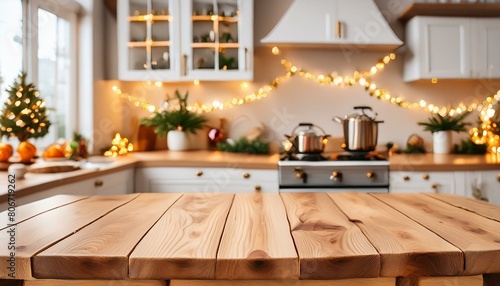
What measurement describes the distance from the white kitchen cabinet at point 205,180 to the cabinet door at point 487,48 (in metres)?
1.72

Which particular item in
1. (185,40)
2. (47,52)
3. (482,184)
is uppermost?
(185,40)

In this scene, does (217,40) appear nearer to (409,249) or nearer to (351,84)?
(351,84)

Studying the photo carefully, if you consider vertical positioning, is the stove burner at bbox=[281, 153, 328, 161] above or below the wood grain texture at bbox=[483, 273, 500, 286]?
above

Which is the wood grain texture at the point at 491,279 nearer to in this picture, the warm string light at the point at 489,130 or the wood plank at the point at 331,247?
the wood plank at the point at 331,247

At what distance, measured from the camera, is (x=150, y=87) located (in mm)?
3668

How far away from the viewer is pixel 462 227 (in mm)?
1014

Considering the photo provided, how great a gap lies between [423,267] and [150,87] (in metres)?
3.14

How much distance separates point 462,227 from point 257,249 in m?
0.50

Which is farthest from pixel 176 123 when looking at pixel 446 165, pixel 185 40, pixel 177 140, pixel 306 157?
pixel 446 165

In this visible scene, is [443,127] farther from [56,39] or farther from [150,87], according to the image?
[56,39]

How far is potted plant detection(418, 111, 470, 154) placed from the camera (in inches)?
133

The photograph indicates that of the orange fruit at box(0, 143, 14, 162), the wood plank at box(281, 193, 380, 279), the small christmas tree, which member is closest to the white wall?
the small christmas tree

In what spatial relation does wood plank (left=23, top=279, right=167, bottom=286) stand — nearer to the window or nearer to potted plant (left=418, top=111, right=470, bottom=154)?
the window

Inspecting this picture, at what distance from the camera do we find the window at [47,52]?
8.29 feet
